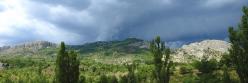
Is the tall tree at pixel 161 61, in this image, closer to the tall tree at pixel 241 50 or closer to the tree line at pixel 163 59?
the tree line at pixel 163 59

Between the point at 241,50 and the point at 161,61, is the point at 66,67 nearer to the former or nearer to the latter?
the point at 161,61

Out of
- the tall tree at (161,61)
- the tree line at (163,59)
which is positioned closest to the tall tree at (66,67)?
the tree line at (163,59)

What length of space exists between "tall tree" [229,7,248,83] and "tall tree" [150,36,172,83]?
20545mm

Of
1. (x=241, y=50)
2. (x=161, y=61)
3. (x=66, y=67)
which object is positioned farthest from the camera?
(x=161, y=61)

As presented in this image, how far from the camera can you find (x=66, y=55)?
98312 millimetres

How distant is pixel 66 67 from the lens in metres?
96.9

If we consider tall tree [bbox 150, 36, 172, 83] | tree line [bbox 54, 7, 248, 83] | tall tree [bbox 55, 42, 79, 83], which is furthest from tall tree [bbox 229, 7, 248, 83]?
tall tree [bbox 55, 42, 79, 83]

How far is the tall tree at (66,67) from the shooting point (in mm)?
95562

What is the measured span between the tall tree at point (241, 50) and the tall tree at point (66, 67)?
35852 millimetres

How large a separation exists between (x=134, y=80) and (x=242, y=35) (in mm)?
87517

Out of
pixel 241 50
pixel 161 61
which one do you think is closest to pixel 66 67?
pixel 161 61

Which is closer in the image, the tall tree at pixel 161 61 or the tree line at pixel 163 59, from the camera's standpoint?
the tree line at pixel 163 59

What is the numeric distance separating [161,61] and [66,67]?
24283mm

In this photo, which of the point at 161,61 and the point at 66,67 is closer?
the point at 66,67
